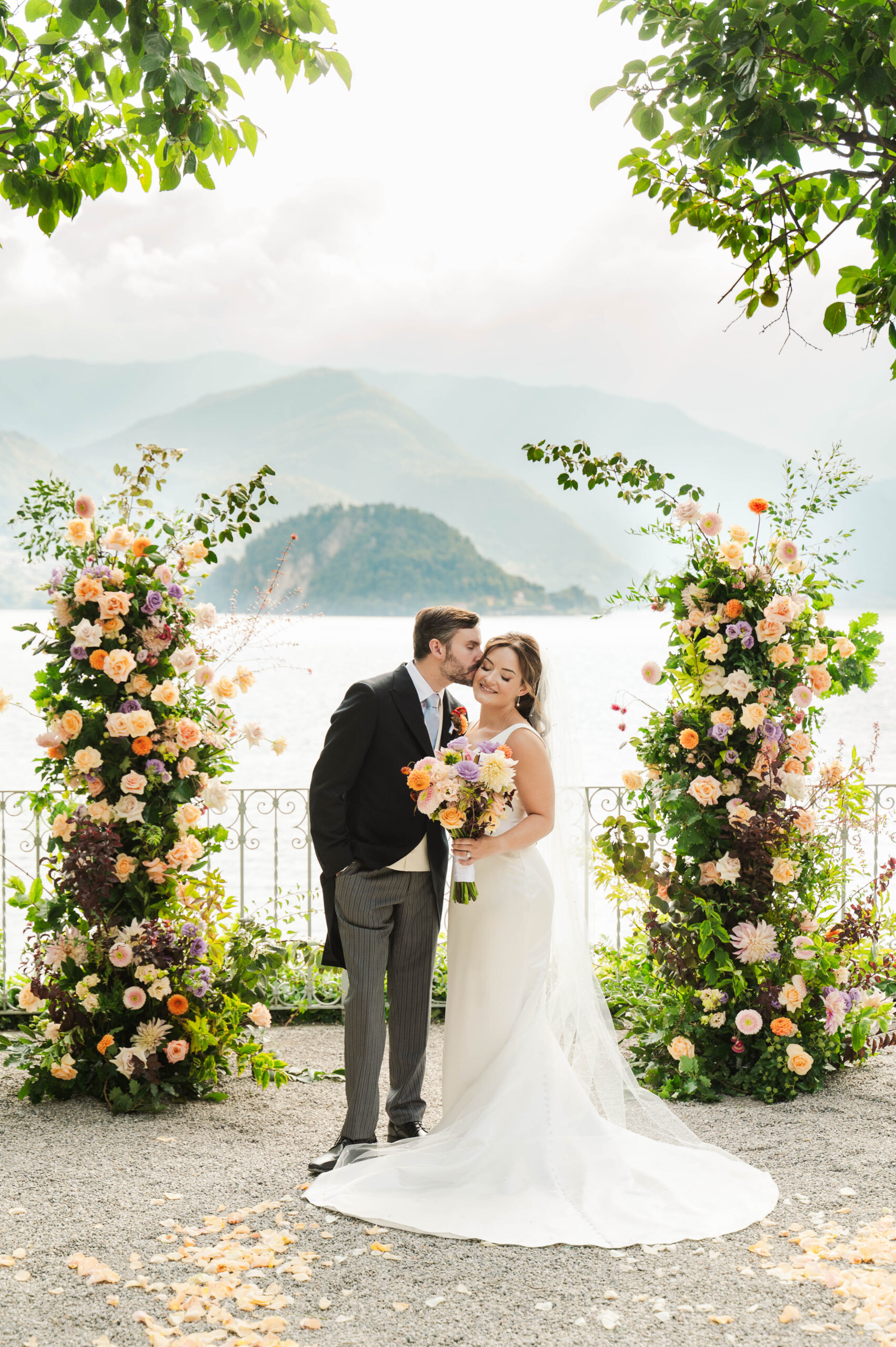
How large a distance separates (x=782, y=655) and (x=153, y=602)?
9.08 ft

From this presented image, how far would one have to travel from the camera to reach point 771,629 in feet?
15.4

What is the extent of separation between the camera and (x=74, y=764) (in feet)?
15.0

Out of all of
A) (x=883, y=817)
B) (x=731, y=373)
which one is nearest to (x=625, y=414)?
(x=731, y=373)

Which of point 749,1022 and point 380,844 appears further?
point 749,1022

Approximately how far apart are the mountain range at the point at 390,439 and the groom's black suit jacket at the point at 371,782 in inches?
2239

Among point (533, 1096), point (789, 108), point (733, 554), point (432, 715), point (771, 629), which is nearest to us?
point (789, 108)

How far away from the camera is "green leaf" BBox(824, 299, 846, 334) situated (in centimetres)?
331

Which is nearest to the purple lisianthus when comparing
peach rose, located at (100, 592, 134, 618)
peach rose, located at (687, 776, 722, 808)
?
peach rose, located at (100, 592, 134, 618)

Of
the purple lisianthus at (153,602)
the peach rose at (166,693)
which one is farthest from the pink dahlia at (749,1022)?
the purple lisianthus at (153,602)

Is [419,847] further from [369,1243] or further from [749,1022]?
[749,1022]

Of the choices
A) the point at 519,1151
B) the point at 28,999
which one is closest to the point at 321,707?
the point at 28,999

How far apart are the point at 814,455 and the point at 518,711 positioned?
84.7 inches

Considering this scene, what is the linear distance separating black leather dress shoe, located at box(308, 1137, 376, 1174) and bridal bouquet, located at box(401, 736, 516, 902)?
122 cm

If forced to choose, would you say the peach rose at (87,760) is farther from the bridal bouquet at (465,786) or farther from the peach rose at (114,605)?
the bridal bouquet at (465,786)
